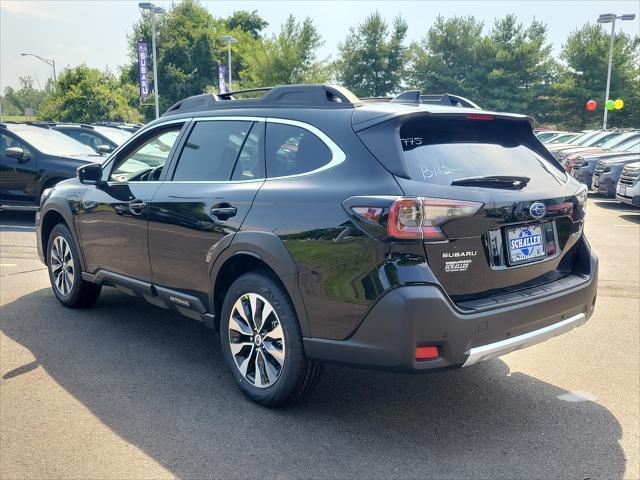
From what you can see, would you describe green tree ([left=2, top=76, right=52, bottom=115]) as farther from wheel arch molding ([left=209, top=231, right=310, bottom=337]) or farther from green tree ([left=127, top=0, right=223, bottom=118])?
wheel arch molding ([left=209, top=231, right=310, bottom=337])

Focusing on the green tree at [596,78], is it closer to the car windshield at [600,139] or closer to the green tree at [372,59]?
the green tree at [372,59]

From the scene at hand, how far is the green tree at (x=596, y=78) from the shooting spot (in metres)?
45.9

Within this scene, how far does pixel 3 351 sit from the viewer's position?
4738mm

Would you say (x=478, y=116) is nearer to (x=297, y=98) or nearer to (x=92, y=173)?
(x=297, y=98)

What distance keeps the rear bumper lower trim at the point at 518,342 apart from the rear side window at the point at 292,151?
1.29m

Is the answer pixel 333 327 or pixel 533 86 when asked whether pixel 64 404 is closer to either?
pixel 333 327

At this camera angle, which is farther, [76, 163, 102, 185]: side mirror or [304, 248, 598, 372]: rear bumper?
[76, 163, 102, 185]: side mirror

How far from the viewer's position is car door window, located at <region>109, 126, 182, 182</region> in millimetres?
4809

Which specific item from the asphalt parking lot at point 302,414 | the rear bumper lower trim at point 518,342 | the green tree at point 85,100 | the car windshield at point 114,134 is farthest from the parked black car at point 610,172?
the green tree at point 85,100

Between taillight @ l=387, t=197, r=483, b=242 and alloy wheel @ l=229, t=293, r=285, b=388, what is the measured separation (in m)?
0.95

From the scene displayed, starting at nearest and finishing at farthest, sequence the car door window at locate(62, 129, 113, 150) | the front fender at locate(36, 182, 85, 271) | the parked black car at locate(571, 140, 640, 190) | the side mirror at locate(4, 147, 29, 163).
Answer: the front fender at locate(36, 182, 85, 271) < the side mirror at locate(4, 147, 29, 163) < the car door window at locate(62, 129, 113, 150) < the parked black car at locate(571, 140, 640, 190)

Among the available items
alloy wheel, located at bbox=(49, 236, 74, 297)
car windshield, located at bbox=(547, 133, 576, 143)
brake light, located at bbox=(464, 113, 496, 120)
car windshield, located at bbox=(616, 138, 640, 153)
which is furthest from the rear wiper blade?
car windshield, located at bbox=(547, 133, 576, 143)

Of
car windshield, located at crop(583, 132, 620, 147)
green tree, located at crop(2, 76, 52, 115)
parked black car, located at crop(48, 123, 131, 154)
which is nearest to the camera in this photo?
parked black car, located at crop(48, 123, 131, 154)

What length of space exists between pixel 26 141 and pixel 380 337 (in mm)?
10001
